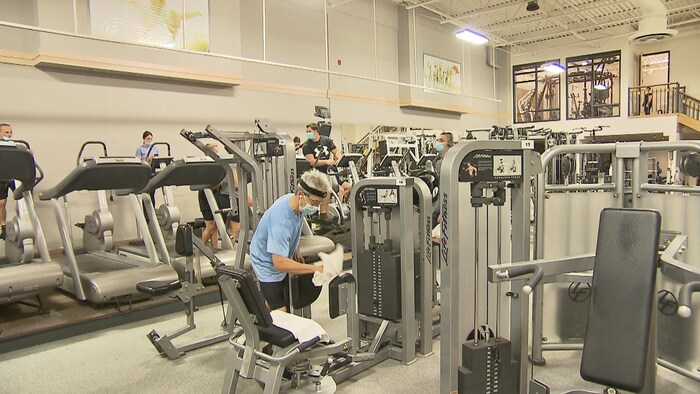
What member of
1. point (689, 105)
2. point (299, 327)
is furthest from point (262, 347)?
point (689, 105)

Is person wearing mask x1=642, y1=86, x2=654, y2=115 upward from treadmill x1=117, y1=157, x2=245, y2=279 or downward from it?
upward

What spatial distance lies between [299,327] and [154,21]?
6.51 meters

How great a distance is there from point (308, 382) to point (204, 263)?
2.86m

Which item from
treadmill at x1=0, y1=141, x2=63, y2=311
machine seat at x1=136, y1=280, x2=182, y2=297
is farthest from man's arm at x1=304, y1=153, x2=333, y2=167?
machine seat at x1=136, y1=280, x2=182, y2=297

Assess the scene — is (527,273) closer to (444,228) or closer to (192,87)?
(444,228)

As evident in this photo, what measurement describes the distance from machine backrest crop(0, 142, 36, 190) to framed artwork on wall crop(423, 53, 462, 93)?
10.8m

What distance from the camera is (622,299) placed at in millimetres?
2156

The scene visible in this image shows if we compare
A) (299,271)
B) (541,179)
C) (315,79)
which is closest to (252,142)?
(299,271)

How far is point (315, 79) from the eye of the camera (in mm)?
11016

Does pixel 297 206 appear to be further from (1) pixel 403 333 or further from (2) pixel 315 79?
(2) pixel 315 79

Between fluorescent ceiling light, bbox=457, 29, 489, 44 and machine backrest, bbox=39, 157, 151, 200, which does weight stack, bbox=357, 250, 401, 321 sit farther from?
fluorescent ceiling light, bbox=457, 29, 489, 44

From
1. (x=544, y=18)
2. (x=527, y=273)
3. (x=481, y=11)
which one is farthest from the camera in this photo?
(x=544, y=18)

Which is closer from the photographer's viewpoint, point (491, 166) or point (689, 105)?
point (491, 166)

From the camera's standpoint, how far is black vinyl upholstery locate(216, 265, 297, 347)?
256 centimetres
